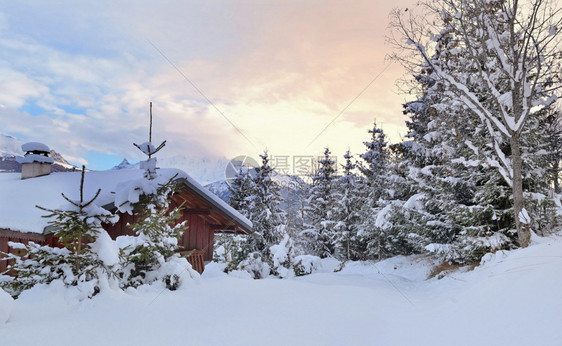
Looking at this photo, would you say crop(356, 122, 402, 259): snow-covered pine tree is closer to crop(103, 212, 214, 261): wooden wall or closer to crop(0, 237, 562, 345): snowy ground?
crop(103, 212, 214, 261): wooden wall

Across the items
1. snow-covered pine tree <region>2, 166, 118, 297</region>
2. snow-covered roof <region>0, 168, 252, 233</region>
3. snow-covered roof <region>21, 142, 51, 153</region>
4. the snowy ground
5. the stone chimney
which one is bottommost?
the snowy ground

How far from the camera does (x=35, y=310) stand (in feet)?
15.3

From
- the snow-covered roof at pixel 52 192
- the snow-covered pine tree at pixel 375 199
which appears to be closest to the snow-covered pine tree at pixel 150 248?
the snow-covered roof at pixel 52 192

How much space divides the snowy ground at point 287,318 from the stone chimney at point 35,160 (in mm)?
10050

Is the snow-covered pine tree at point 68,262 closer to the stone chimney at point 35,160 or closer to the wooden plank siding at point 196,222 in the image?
the wooden plank siding at point 196,222

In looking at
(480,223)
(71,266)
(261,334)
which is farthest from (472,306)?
(480,223)

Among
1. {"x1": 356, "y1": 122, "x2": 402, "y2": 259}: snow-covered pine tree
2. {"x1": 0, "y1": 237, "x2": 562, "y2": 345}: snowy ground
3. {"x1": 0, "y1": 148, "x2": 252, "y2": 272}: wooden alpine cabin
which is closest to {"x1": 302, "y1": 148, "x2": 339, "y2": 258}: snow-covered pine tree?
{"x1": 356, "y1": 122, "x2": 402, "y2": 259}: snow-covered pine tree

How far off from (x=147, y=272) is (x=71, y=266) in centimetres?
186

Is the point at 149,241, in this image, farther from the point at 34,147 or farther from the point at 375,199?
the point at 375,199

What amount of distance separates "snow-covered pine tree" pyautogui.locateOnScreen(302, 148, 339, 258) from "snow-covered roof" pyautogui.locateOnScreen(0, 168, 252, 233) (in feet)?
55.3

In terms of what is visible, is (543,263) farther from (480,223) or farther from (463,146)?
(463,146)

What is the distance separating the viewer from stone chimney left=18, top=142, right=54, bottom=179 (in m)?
13.3

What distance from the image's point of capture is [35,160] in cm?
1334

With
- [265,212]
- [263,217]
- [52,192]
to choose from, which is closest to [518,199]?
[52,192]
